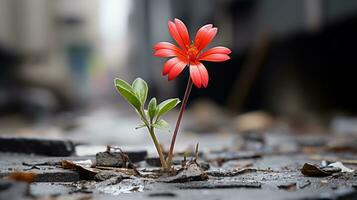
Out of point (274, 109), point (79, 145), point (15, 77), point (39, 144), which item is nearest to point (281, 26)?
point (274, 109)

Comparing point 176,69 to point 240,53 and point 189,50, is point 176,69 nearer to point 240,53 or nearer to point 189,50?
point 189,50

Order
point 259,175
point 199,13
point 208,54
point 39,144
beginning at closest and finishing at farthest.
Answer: point 208,54, point 259,175, point 39,144, point 199,13

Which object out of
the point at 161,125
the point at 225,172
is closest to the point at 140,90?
the point at 161,125

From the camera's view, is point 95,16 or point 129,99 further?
point 95,16

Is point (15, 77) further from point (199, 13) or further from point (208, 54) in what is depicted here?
point (208, 54)

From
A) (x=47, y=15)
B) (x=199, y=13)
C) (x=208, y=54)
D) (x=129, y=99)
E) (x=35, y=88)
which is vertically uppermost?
(x=47, y=15)

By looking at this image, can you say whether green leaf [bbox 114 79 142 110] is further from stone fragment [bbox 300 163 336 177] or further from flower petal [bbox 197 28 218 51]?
stone fragment [bbox 300 163 336 177]

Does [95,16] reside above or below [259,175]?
above
